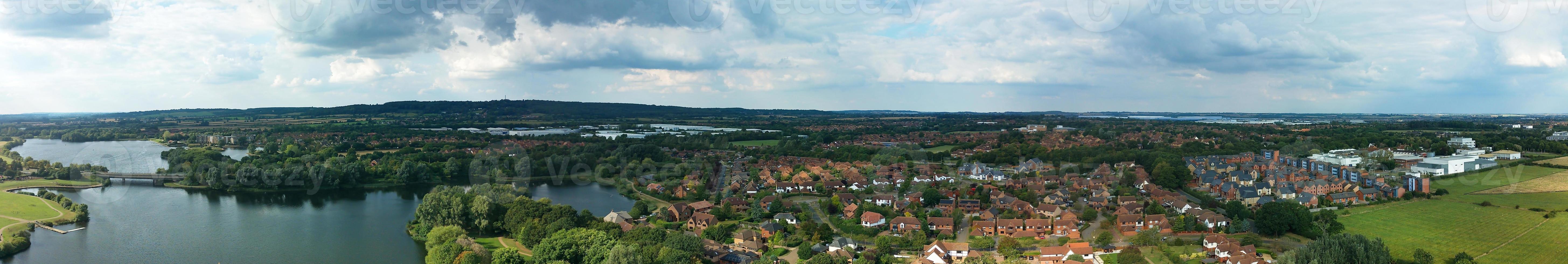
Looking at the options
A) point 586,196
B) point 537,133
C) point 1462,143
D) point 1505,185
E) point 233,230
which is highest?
point 537,133

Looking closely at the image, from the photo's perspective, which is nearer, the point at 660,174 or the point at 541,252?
the point at 541,252

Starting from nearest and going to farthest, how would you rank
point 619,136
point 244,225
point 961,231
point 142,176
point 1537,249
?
point 1537,249 < point 961,231 < point 244,225 < point 142,176 < point 619,136

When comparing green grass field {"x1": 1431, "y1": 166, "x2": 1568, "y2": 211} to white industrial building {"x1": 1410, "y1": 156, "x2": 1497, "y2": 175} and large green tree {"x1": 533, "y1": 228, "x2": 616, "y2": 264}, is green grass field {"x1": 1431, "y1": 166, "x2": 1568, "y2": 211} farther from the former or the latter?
large green tree {"x1": 533, "y1": 228, "x2": 616, "y2": 264}

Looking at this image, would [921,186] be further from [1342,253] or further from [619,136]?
[619,136]

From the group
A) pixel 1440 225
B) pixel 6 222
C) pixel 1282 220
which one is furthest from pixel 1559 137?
pixel 6 222

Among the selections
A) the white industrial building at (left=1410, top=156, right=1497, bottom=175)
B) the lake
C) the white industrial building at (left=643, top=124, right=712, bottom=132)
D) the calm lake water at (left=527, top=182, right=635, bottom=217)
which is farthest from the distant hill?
the white industrial building at (left=1410, top=156, right=1497, bottom=175)

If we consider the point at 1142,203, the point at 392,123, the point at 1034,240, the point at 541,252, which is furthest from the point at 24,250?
the point at 392,123

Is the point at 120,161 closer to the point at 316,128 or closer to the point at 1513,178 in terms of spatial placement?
the point at 316,128
